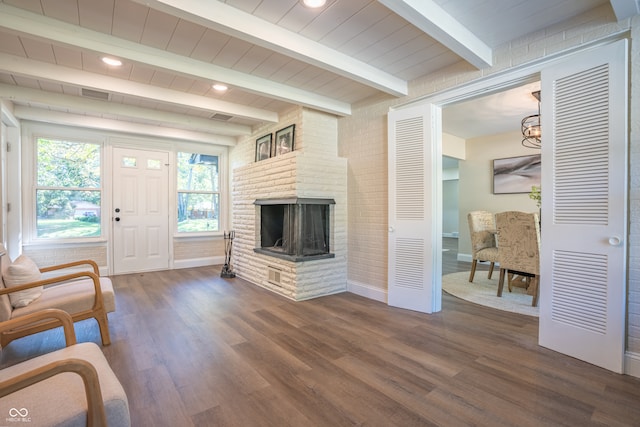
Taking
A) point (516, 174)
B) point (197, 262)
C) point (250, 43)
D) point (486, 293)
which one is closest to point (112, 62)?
point (250, 43)

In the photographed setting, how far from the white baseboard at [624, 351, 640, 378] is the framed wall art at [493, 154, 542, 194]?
4023 mm

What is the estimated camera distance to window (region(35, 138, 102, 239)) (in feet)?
14.6

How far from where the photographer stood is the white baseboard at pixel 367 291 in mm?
3615

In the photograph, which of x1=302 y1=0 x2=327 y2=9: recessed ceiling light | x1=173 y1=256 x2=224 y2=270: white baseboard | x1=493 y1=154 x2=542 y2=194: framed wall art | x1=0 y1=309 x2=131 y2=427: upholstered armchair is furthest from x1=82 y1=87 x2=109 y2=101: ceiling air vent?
x1=493 y1=154 x2=542 y2=194: framed wall art

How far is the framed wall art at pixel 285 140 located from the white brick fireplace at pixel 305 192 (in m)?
0.09

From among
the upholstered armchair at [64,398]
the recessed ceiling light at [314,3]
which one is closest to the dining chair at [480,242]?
the recessed ceiling light at [314,3]

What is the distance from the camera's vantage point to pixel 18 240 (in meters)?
4.07

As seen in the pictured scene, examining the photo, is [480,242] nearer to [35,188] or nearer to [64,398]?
[64,398]

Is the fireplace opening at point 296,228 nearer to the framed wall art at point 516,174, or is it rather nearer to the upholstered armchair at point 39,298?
the upholstered armchair at point 39,298

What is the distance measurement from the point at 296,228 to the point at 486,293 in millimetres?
2600

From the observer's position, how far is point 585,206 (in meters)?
2.14

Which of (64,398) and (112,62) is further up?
(112,62)

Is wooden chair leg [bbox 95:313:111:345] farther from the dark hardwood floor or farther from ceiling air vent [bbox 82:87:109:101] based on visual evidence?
ceiling air vent [bbox 82:87:109:101]

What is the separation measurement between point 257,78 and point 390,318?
2.88 metres
